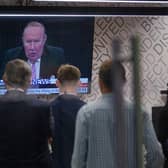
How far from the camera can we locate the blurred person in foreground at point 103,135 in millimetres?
2254

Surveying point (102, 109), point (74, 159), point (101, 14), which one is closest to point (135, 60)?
point (102, 109)

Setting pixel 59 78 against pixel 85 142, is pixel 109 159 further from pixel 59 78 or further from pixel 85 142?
pixel 59 78

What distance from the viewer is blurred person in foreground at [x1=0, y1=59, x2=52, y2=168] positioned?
255 centimetres

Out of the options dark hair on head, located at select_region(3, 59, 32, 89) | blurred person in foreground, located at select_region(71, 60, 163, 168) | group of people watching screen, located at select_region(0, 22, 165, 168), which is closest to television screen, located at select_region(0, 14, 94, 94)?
group of people watching screen, located at select_region(0, 22, 165, 168)

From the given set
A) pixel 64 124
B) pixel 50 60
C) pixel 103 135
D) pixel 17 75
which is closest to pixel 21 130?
pixel 17 75

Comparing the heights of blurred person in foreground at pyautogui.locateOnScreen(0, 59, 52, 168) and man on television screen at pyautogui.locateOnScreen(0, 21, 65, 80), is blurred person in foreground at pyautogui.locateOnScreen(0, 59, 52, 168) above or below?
below

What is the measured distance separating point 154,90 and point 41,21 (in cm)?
154

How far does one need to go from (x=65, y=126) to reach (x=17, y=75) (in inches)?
19.2

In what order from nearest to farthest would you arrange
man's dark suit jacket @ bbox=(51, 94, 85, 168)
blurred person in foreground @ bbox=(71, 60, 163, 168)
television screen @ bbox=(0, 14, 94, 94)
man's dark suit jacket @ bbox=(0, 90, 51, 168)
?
blurred person in foreground @ bbox=(71, 60, 163, 168) < man's dark suit jacket @ bbox=(0, 90, 51, 168) < man's dark suit jacket @ bbox=(51, 94, 85, 168) < television screen @ bbox=(0, 14, 94, 94)

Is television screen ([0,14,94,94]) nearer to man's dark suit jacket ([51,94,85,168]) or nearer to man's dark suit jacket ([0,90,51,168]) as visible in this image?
man's dark suit jacket ([51,94,85,168])

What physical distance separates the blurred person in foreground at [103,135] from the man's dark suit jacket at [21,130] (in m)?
0.32

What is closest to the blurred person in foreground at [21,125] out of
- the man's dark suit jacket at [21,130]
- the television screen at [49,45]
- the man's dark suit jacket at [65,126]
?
the man's dark suit jacket at [21,130]

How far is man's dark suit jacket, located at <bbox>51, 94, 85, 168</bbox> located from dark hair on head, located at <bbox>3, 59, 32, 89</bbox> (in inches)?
14.1

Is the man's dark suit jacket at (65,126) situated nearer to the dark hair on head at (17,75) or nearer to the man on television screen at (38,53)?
the dark hair on head at (17,75)
